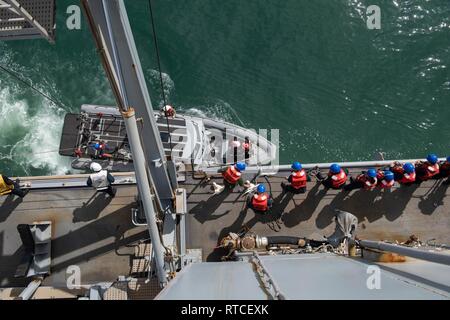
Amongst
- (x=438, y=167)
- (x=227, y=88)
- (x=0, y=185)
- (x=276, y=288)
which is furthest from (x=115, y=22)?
(x=227, y=88)

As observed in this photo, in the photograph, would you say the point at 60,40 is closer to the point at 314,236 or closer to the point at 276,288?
the point at 314,236

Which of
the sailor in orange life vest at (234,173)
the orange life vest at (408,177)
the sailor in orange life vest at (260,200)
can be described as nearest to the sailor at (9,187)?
the sailor in orange life vest at (234,173)

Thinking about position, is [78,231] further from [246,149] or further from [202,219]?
[246,149]

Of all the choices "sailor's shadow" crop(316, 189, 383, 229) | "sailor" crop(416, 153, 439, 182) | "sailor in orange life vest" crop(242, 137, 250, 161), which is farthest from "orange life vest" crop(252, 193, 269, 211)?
"sailor in orange life vest" crop(242, 137, 250, 161)

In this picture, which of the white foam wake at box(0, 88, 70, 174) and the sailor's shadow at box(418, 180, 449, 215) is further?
the white foam wake at box(0, 88, 70, 174)

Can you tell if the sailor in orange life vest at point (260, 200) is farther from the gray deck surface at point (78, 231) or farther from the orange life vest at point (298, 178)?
the gray deck surface at point (78, 231)

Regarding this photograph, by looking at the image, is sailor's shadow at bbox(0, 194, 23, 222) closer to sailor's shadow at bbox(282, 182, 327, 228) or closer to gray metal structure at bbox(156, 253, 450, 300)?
gray metal structure at bbox(156, 253, 450, 300)
